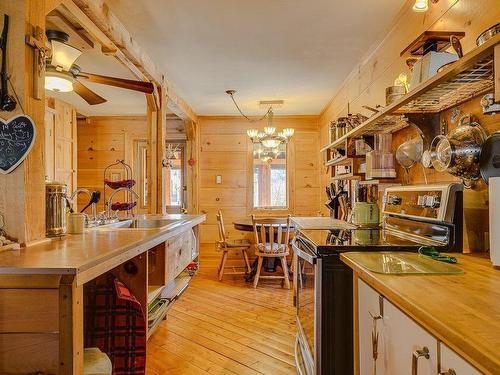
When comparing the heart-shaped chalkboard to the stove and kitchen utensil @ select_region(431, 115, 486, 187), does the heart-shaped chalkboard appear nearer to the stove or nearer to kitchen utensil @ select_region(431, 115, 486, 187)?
the stove

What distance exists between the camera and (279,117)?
5473 millimetres

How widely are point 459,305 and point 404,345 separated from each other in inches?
8.0

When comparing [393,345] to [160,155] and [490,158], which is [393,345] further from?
[160,155]

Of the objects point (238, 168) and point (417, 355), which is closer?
point (417, 355)

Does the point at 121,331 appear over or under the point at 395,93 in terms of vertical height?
under

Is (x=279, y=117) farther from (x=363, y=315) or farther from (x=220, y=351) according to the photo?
(x=363, y=315)

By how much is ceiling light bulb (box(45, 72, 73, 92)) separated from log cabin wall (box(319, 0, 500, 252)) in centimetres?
220

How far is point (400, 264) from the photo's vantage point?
3.73ft

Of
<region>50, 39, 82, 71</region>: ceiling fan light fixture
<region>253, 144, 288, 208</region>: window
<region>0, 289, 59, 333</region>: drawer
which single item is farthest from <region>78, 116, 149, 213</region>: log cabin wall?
<region>0, 289, 59, 333</region>: drawer

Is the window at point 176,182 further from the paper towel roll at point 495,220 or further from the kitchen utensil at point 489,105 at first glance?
the paper towel roll at point 495,220

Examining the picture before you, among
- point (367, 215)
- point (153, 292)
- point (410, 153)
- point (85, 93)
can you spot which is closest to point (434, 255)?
point (410, 153)

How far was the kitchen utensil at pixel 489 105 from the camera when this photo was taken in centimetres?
121

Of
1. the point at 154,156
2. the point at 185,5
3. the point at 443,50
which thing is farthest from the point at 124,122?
the point at 443,50

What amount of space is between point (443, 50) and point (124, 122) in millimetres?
5021
